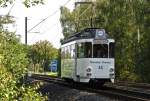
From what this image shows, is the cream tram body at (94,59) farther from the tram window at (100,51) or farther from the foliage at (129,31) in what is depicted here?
the foliage at (129,31)

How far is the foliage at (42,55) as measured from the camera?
111m

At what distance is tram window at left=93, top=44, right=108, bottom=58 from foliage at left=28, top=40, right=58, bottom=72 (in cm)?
7686

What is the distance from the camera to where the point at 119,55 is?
55969mm

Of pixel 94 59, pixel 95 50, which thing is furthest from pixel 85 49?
pixel 94 59

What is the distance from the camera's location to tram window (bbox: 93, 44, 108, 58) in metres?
31.4

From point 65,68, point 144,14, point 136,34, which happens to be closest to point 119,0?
point 136,34

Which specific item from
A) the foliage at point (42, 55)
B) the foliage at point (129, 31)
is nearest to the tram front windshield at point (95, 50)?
the foliage at point (129, 31)

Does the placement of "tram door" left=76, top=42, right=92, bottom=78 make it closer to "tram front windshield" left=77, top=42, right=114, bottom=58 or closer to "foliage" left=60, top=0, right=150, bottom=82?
"tram front windshield" left=77, top=42, right=114, bottom=58

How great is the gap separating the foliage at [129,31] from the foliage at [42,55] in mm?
47170

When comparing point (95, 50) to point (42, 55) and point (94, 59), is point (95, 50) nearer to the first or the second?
point (94, 59)

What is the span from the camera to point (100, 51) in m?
31.6

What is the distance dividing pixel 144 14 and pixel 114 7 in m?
8.25

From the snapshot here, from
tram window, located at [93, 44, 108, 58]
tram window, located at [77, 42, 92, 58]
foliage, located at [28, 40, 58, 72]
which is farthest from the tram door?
foliage, located at [28, 40, 58, 72]

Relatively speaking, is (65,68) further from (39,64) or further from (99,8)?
(39,64)
